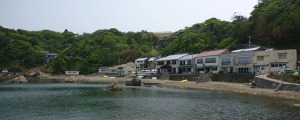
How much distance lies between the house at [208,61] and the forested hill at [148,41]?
6166mm

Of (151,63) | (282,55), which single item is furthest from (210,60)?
(151,63)

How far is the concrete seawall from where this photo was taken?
37869 millimetres

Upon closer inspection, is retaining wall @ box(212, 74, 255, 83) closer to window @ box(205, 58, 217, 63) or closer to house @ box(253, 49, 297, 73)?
house @ box(253, 49, 297, 73)

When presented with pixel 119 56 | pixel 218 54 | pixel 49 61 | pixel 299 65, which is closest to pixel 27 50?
pixel 49 61

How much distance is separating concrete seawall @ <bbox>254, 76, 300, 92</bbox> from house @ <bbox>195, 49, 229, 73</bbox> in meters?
19.8

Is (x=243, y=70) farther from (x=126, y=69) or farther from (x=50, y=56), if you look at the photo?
(x=50, y=56)

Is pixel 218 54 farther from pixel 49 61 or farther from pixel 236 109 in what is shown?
pixel 49 61

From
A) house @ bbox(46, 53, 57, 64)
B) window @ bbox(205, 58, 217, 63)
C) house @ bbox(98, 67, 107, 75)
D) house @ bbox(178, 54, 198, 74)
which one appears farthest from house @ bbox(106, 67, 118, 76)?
window @ bbox(205, 58, 217, 63)

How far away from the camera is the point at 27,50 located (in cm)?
12694

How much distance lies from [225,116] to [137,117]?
776 centimetres

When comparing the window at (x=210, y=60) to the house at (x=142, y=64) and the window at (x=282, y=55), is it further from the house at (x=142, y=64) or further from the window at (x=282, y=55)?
the house at (x=142, y=64)

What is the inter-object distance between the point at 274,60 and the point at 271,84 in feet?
37.9

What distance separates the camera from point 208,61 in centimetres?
6875

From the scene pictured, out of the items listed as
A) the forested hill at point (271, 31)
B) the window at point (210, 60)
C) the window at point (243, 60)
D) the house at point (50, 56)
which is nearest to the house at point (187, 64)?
the window at point (210, 60)
